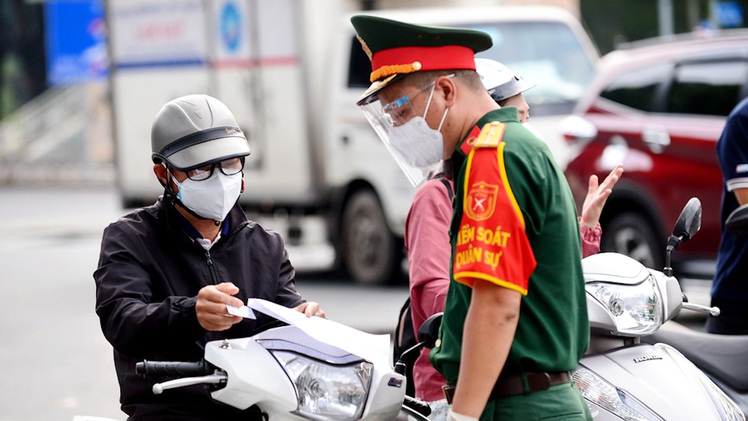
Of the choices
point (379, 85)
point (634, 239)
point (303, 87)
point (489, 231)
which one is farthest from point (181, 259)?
point (303, 87)

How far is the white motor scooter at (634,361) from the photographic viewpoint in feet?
11.1

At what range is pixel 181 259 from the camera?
131 inches

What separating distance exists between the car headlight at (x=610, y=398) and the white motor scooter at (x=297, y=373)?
0.75 m

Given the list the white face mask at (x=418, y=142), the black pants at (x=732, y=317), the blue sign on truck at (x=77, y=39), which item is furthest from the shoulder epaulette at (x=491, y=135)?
the blue sign on truck at (x=77, y=39)

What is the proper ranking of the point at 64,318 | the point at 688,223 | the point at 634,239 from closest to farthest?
the point at 688,223
the point at 634,239
the point at 64,318

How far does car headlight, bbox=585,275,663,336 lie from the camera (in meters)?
3.41

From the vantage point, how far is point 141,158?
13422 millimetres

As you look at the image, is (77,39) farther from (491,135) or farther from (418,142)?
(491,135)

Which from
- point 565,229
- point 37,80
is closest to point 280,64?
point 565,229

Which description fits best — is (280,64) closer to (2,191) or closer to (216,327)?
(216,327)

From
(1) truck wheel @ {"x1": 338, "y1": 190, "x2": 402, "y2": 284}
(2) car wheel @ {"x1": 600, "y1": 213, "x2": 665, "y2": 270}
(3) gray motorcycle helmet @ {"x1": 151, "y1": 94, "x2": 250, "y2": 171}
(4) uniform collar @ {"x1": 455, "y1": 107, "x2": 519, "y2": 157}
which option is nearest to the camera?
(4) uniform collar @ {"x1": 455, "y1": 107, "x2": 519, "y2": 157}

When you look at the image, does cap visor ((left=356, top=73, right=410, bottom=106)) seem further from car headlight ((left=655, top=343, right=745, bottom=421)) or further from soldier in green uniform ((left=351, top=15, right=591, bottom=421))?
car headlight ((left=655, top=343, right=745, bottom=421))

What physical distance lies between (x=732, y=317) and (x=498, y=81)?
56.4 inches

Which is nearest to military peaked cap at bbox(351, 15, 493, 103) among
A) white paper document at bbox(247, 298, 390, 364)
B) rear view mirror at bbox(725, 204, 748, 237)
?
white paper document at bbox(247, 298, 390, 364)
